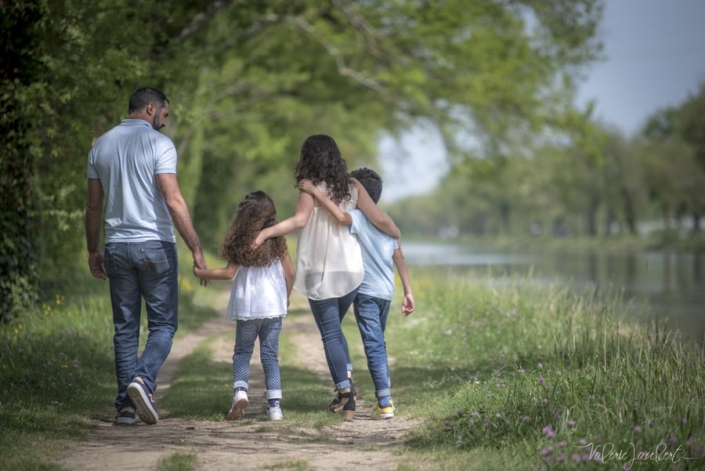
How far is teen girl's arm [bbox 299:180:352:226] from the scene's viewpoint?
6844 mm

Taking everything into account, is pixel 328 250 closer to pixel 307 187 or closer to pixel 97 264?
pixel 307 187

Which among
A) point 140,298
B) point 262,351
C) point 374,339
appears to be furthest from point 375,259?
point 140,298

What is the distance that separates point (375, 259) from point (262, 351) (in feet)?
3.67

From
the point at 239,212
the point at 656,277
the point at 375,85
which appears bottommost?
the point at 656,277

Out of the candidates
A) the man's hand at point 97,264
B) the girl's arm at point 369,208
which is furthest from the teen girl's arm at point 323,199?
the man's hand at point 97,264

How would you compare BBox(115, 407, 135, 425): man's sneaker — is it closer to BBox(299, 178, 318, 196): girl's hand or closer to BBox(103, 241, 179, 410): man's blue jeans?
BBox(103, 241, 179, 410): man's blue jeans

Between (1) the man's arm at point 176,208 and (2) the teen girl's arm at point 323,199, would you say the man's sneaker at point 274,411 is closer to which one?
(1) the man's arm at point 176,208

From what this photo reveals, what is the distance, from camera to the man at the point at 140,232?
6555mm

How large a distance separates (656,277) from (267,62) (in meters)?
12.8

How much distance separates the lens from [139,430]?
643cm

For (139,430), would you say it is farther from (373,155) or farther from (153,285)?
(373,155)

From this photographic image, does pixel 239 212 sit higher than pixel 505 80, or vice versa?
pixel 505 80

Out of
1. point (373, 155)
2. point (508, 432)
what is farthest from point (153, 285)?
point (373, 155)

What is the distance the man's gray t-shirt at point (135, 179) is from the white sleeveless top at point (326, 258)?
1.03m
